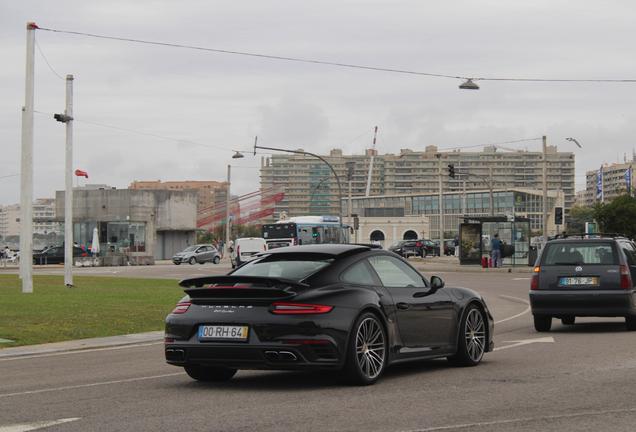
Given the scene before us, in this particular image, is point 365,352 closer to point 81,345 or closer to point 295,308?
point 295,308

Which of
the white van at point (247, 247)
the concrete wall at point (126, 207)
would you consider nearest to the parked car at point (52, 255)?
the concrete wall at point (126, 207)

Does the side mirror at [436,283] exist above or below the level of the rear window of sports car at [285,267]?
below

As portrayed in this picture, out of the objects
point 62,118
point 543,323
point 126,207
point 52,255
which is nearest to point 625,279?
point 543,323

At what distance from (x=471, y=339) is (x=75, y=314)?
9172 millimetres

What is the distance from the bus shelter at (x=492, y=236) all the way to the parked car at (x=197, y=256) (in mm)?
22074

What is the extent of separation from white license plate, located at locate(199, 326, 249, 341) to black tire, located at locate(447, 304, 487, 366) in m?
2.85

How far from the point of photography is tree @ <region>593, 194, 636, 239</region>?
66.4 metres

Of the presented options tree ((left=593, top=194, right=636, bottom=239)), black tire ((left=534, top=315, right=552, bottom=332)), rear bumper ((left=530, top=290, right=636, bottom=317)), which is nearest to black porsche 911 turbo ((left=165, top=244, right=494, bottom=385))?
rear bumper ((left=530, top=290, right=636, bottom=317))

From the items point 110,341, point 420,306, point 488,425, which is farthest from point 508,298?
point 488,425

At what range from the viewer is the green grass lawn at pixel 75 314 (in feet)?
42.9

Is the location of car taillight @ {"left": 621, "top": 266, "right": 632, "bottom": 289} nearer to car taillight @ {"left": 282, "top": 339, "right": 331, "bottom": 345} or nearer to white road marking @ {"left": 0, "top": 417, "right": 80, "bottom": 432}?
car taillight @ {"left": 282, "top": 339, "right": 331, "bottom": 345}

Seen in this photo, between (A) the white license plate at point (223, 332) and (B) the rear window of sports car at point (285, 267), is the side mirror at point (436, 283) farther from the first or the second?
(A) the white license plate at point (223, 332)

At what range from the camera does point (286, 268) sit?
25.2 feet

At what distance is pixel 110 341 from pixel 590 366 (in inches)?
295
